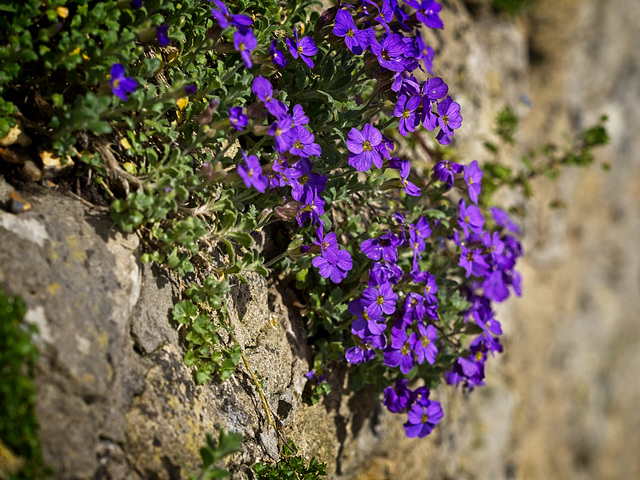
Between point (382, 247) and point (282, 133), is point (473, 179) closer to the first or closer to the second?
point (382, 247)

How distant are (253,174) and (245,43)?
1.84 ft

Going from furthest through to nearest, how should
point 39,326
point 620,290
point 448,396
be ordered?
1. point 620,290
2. point 448,396
3. point 39,326

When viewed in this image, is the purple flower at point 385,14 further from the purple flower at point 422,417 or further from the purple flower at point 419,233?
the purple flower at point 422,417

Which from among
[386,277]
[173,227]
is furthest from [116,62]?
[386,277]

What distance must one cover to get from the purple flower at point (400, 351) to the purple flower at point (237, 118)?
129 cm

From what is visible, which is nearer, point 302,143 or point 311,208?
point 302,143

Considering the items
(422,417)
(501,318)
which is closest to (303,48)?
(422,417)

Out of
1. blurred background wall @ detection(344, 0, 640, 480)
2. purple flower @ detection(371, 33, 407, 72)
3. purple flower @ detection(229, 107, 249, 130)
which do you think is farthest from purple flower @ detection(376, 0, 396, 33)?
blurred background wall @ detection(344, 0, 640, 480)

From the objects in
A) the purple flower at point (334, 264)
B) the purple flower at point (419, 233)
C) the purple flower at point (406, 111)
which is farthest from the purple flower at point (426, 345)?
the purple flower at point (406, 111)

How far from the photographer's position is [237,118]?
2.48m

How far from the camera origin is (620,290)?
8.47 metres

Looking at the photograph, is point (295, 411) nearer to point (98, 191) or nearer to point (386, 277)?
point (386, 277)

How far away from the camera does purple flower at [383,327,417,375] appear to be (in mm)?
3004

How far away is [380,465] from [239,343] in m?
1.62
